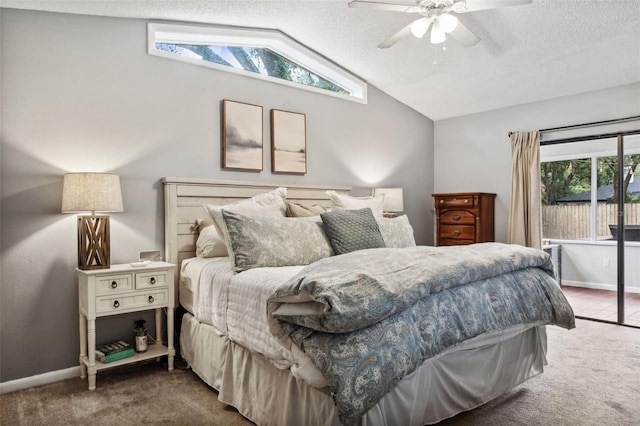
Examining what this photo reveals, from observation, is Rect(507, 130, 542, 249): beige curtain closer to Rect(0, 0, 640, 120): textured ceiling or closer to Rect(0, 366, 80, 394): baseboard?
Rect(0, 0, 640, 120): textured ceiling

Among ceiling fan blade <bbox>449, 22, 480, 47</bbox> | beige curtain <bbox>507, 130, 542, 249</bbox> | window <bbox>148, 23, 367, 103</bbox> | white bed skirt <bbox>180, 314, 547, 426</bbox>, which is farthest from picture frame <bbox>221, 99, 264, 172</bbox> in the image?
beige curtain <bbox>507, 130, 542, 249</bbox>

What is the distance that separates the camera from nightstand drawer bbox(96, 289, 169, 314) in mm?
2553

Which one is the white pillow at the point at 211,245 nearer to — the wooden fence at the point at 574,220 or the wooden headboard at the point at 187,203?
the wooden headboard at the point at 187,203

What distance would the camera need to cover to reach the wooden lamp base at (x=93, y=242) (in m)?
2.61

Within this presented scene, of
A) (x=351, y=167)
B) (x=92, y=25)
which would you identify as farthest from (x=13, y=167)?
(x=351, y=167)

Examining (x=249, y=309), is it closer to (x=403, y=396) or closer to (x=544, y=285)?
(x=403, y=396)

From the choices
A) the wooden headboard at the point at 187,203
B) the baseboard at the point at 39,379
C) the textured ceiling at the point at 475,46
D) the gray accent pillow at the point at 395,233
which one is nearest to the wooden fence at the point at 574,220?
the textured ceiling at the point at 475,46

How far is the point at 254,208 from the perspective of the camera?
3.00 metres

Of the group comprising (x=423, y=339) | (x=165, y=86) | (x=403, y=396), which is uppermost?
(x=165, y=86)

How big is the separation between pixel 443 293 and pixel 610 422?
1.12 meters

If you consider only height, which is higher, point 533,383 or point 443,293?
point 443,293

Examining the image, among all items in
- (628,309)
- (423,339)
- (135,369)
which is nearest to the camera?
(423,339)

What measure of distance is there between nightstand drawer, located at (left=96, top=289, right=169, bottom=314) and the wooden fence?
165 inches

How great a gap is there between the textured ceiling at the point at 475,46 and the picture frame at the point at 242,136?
72 centimetres
